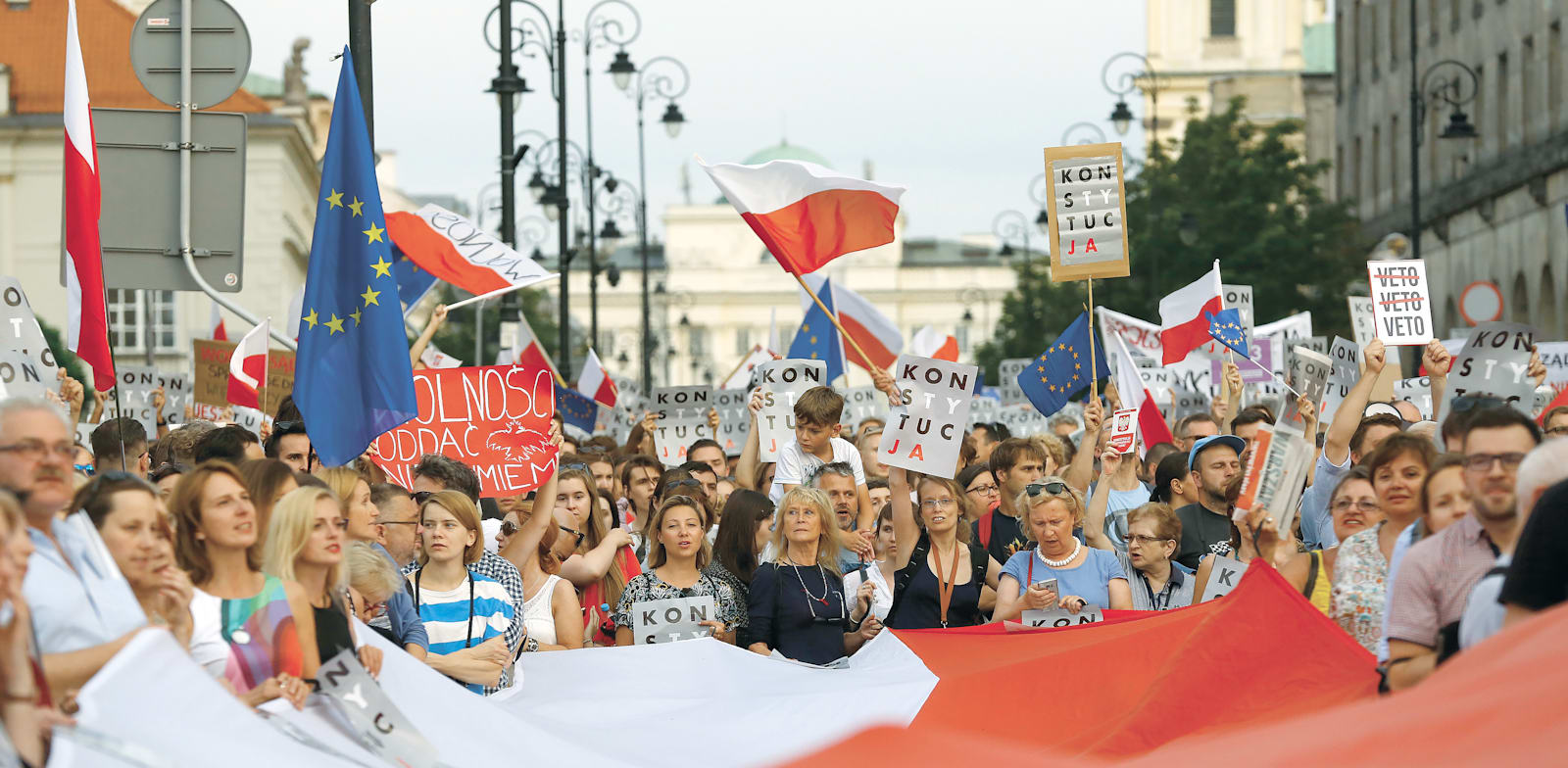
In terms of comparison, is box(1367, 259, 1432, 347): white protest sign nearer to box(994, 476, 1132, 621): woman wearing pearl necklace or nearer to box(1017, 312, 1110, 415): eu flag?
box(1017, 312, 1110, 415): eu flag

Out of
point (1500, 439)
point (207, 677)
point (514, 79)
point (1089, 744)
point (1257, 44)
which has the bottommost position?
point (1089, 744)

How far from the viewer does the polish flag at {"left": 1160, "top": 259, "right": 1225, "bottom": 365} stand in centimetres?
1731

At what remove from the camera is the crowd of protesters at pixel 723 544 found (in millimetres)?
5270

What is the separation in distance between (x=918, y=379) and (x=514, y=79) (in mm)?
9963

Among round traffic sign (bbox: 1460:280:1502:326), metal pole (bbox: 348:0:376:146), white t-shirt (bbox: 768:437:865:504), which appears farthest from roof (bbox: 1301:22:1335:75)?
metal pole (bbox: 348:0:376:146)

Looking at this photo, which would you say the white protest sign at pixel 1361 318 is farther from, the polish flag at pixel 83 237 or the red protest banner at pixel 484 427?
the polish flag at pixel 83 237

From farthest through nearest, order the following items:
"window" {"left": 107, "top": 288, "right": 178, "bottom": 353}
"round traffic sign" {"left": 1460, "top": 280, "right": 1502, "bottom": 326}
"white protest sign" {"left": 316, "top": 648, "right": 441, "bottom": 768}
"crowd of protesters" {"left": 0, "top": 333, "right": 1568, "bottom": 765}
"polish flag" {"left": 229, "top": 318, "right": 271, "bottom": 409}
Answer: "window" {"left": 107, "top": 288, "right": 178, "bottom": 353}
"round traffic sign" {"left": 1460, "top": 280, "right": 1502, "bottom": 326}
"polish flag" {"left": 229, "top": 318, "right": 271, "bottom": 409}
"white protest sign" {"left": 316, "top": 648, "right": 441, "bottom": 768}
"crowd of protesters" {"left": 0, "top": 333, "right": 1568, "bottom": 765}

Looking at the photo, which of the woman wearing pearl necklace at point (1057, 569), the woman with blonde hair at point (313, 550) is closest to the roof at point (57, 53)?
the woman wearing pearl necklace at point (1057, 569)

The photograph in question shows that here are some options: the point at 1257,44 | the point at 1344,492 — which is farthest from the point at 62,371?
the point at 1257,44

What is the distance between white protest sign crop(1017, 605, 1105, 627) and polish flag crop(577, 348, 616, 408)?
41.7ft

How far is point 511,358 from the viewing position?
20203 mm

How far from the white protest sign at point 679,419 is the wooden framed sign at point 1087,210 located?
4.41 meters

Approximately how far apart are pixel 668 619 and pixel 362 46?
3126 mm

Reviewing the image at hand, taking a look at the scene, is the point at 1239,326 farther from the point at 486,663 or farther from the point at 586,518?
→ the point at 486,663
